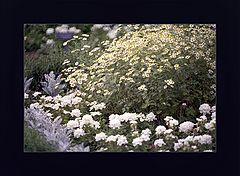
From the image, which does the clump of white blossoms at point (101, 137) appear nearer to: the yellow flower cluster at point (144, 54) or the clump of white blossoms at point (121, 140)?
the clump of white blossoms at point (121, 140)

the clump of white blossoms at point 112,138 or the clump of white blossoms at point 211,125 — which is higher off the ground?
the clump of white blossoms at point 211,125

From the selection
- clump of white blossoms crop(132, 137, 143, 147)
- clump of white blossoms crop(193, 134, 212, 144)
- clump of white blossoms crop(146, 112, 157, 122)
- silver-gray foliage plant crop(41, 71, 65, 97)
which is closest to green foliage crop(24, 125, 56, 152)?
silver-gray foliage plant crop(41, 71, 65, 97)

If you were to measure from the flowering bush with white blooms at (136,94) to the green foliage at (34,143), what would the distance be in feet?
0.19

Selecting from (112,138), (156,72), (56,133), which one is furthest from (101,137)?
(156,72)

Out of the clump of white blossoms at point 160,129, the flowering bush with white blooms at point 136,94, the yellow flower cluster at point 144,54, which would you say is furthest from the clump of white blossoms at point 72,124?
the clump of white blossoms at point 160,129

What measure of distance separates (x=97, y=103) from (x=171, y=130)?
A: 60 centimetres

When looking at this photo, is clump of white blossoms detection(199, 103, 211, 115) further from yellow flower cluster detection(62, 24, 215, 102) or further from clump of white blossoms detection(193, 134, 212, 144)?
yellow flower cluster detection(62, 24, 215, 102)

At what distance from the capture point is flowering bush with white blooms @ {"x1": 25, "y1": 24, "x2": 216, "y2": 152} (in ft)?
9.92

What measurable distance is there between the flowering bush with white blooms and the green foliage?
0.19 ft

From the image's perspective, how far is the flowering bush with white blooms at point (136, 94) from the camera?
302 cm

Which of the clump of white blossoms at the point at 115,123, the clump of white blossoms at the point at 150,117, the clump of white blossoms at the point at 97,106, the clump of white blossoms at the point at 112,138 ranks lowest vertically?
the clump of white blossoms at the point at 112,138
